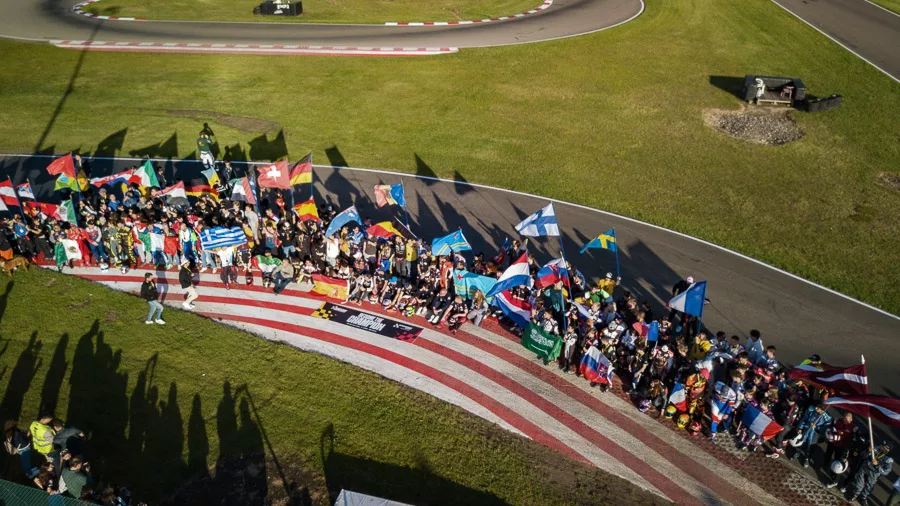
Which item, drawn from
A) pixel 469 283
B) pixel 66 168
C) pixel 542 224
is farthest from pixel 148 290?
pixel 542 224

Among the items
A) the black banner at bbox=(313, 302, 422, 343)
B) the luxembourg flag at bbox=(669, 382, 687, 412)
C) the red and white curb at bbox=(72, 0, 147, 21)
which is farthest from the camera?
the red and white curb at bbox=(72, 0, 147, 21)

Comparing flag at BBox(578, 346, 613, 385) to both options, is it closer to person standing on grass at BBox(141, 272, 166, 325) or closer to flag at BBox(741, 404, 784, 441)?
flag at BBox(741, 404, 784, 441)

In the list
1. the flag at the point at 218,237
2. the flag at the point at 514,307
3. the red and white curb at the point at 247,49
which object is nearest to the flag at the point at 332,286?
the flag at the point at 218,237

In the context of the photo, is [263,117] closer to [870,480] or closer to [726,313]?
[726,313]

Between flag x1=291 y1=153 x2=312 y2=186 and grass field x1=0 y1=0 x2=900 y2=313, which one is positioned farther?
grass field x1=0 y1=0 x2=900 y2=313

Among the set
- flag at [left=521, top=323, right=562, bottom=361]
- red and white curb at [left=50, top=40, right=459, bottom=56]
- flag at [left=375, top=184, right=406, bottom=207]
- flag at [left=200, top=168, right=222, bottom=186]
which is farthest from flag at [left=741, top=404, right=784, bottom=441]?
red and white curb at [left=50, top=40, right=459, bottom=56]

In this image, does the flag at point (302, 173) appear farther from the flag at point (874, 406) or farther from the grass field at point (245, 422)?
the flag at point (874, 406)

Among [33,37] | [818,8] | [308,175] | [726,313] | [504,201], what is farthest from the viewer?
[818,8]

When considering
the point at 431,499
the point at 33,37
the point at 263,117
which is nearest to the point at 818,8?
the point at 263,117
